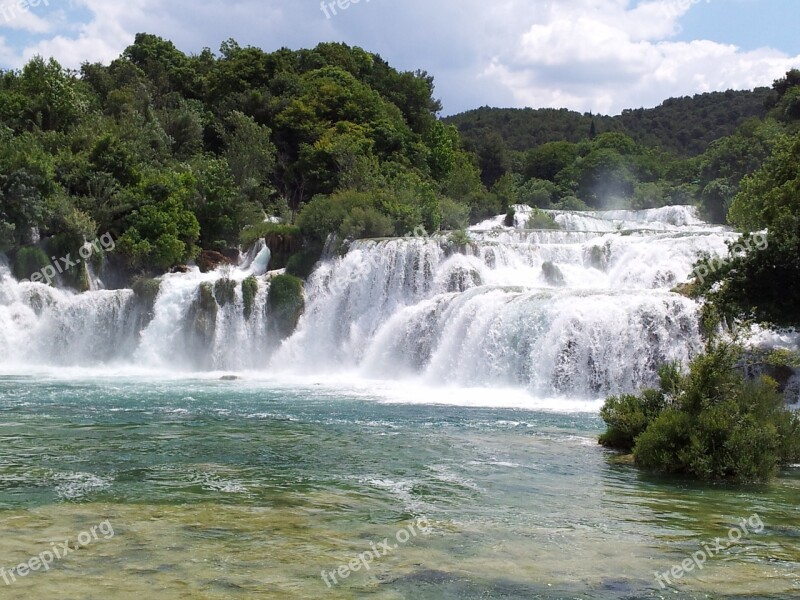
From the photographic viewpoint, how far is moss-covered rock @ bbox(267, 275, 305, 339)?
3100cm

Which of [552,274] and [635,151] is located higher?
[635,151]

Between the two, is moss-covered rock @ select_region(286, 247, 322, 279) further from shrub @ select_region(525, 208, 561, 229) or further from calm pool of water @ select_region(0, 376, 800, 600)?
shrub @ select_region(525, 208, 561, 229)

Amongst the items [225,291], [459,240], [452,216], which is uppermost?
[452,216]

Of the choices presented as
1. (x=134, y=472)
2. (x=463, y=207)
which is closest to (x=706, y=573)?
(x=134, y=472)

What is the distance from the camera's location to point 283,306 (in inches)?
1225

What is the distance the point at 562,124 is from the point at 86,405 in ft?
386

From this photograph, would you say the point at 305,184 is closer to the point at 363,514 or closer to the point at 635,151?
the point at 363,514

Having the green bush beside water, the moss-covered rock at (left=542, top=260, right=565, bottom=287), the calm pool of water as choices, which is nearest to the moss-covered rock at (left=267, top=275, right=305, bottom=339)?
the moss-covered rock at (left=542, top=260, right=565, bottom=287)

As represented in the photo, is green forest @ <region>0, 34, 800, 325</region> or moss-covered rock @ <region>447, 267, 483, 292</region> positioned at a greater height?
green forest @ <region>0, 34, 800, 325</region>

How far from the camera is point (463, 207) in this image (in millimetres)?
43875

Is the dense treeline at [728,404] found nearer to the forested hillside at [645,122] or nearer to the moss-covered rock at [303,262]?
the moss-covered rock at [303,262]

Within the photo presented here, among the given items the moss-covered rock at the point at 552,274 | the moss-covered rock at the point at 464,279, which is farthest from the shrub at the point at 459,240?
the moss-covered rock at the point at 552,274

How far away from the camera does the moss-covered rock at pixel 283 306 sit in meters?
31.0

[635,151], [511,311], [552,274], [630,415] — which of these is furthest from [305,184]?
[635,151]
